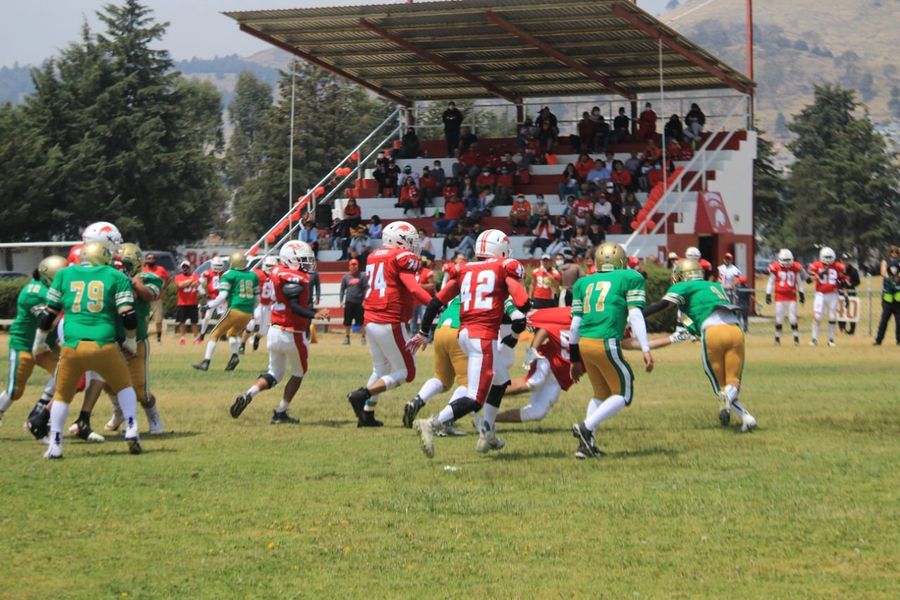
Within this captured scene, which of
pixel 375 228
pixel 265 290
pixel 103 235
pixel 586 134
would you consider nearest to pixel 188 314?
pixel 265 290

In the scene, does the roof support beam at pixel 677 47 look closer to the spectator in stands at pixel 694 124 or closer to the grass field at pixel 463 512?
the spectator in stands at pixel 694 124

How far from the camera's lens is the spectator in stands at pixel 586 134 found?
39875mm

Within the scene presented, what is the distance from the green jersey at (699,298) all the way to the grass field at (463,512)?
1.19 metres

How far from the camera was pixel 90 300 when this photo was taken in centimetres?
1214

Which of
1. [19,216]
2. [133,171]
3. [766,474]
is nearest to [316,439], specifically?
[766,474]

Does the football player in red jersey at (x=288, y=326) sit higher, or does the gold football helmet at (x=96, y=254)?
the gold football helmet at (x=96, y=254)

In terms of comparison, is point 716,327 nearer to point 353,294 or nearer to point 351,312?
point 353,294

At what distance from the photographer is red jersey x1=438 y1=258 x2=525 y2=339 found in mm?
12523

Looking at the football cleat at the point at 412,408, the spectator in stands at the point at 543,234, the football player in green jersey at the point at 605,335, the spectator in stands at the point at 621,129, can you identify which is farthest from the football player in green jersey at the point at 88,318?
the spectator in stands at the point at 621,129

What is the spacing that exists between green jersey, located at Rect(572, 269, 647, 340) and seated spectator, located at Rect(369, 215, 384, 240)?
25.1 m

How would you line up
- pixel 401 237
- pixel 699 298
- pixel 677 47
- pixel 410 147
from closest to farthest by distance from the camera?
1. pixel 401 237
2. pixel 699 298
3. pixel 677 47
4. pixel 410 147

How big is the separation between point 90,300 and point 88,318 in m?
0.15

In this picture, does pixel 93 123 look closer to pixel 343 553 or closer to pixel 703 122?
pixel 703 122

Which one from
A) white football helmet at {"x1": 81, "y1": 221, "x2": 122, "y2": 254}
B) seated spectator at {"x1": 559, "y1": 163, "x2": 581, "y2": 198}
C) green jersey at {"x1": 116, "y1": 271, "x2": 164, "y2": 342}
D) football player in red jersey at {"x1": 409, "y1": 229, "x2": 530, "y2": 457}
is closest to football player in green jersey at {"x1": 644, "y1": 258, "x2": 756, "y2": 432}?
football player in red jersey at {"x1": 409, "y1": 229, "x2": 530, "y2": 457}
